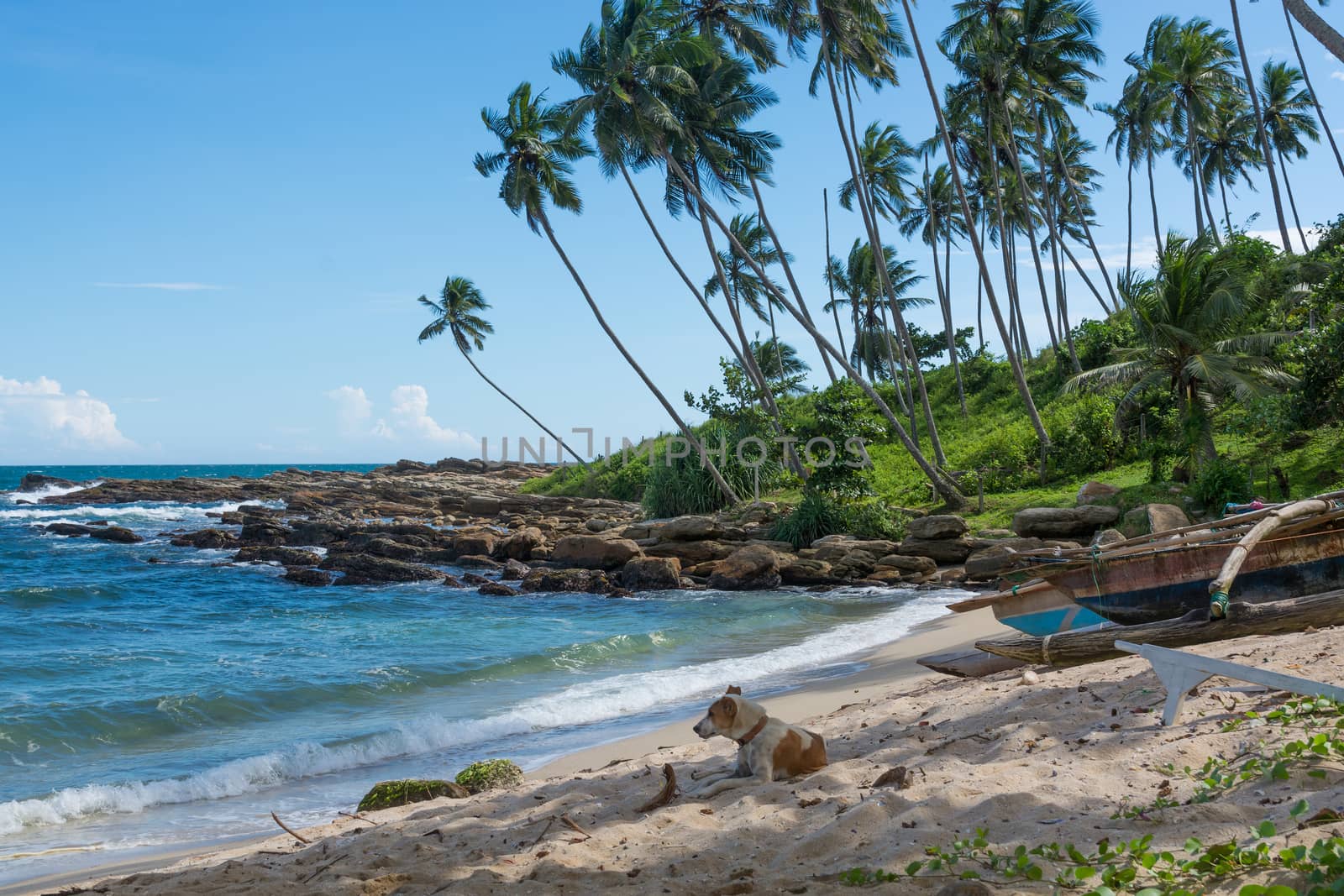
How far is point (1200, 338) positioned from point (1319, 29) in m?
12.5

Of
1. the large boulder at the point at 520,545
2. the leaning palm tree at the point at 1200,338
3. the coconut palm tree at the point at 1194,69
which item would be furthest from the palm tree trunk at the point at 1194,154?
the large boulder at the point at 520,545

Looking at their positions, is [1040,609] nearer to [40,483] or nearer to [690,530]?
[690,530]

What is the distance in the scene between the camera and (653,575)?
2077 cm

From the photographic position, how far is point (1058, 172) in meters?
39.8

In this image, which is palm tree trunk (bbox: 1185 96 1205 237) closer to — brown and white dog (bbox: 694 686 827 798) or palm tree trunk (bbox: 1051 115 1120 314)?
palm tree trunk (bbox: 1051 115 1120 314)

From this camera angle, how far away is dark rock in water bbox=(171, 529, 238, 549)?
3084 centimetres

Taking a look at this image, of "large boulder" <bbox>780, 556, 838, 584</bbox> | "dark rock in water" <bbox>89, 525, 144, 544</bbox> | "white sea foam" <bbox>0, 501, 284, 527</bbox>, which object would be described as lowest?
"large boulder" <bbox>780, 556, 838, 584</bbox>

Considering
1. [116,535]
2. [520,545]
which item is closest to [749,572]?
[520,545]

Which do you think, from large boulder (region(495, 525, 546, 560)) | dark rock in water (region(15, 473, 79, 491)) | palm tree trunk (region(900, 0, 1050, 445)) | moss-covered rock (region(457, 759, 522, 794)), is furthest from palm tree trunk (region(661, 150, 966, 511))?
dark rock in water (region(15, 473, 79, 491))

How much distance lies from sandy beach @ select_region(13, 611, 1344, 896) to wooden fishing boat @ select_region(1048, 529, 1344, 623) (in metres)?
1.19

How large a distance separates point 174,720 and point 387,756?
130 inches

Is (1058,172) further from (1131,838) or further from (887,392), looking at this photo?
(1131,838)

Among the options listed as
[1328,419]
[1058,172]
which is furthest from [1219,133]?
[1328,419]

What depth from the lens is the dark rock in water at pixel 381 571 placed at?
23016mm
